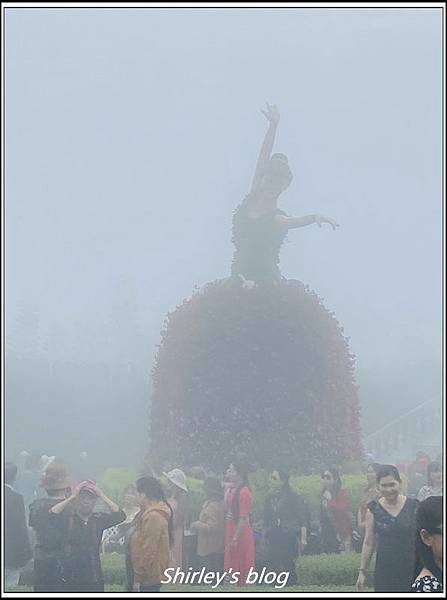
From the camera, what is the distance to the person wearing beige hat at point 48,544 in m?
5.73

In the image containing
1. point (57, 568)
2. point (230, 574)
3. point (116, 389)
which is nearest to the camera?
point (57, 568)

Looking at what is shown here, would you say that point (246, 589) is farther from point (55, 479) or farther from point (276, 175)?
point (276, 175)

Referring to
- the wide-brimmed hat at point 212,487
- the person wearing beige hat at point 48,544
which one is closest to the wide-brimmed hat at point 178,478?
the wide-brimmed hat at point 212,487

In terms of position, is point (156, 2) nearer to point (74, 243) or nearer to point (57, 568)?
point (74, 243)

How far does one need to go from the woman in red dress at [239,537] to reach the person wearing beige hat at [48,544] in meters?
1.36

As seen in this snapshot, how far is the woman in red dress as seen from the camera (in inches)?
256

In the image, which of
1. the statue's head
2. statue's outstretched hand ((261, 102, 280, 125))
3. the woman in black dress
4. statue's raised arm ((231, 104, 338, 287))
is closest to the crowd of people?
Answer: the woman in black dress

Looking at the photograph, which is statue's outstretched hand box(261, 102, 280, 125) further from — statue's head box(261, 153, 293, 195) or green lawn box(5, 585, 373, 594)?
green lawn box(5, 585, 373, 594)

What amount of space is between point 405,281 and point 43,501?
376 cm

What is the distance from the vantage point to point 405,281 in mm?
7461

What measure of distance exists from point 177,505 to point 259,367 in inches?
54.5

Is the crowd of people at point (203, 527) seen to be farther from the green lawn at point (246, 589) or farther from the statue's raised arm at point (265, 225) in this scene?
the statue's raised arm at point (265, 225)

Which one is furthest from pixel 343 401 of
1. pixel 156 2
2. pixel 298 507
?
pixel 156 2

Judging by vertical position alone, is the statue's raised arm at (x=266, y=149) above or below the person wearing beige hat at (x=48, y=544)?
above
